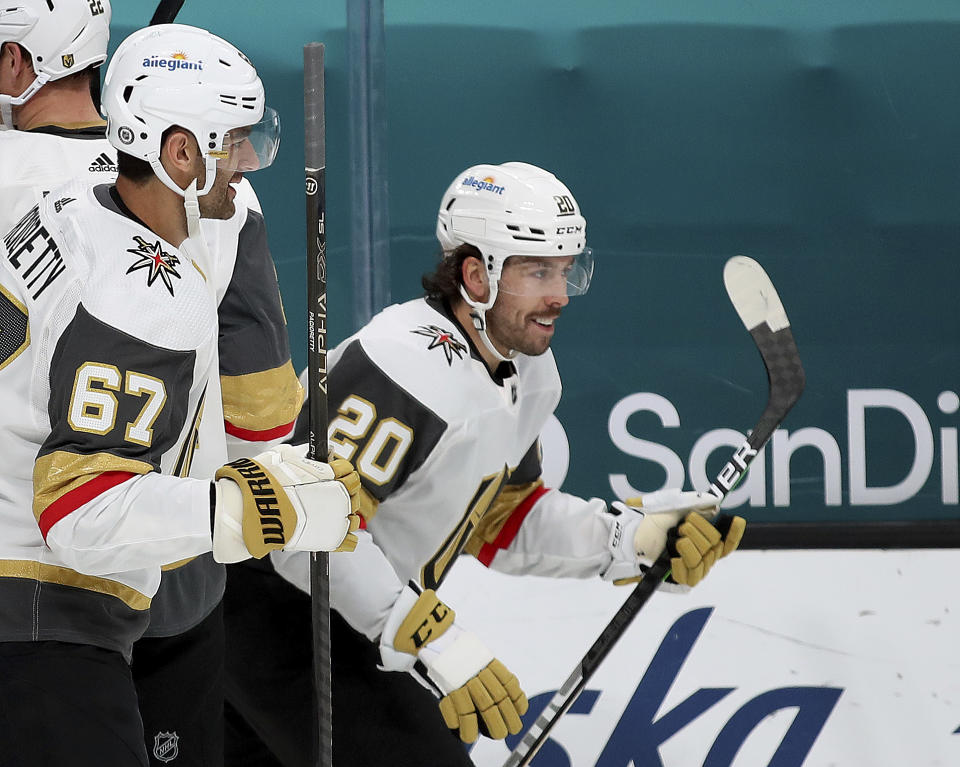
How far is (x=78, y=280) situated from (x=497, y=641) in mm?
1595

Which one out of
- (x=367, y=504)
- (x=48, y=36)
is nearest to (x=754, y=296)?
(x=367, y=504)

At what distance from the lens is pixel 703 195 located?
345 centimetres

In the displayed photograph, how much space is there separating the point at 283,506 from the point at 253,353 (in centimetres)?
64

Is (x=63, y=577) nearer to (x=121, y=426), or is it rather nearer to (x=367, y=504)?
(x=121, y=426)

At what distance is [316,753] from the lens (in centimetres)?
211

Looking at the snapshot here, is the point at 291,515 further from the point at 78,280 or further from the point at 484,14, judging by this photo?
the point at 484,14

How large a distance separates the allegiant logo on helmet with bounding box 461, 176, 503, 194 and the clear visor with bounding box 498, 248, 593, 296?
118 millimetres

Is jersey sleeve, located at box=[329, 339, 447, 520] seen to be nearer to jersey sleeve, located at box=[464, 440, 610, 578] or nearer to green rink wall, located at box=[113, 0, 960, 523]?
jersey sleeve, located at box=[464, 440, 610, 578]

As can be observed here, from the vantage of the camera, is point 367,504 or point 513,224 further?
point 513,224

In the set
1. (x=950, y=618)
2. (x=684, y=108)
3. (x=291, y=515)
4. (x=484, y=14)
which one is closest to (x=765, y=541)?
(x=950, y=618)

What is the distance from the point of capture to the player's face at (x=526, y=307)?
240 centimetres

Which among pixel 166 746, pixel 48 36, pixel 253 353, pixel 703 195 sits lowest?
pixel 166 746

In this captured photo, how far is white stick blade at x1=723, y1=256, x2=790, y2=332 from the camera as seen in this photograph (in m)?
2.55

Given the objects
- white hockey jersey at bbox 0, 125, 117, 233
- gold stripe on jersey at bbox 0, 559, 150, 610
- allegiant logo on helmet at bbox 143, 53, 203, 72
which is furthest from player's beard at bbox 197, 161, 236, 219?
gold stripe on jersey at bbox 0, 559, 150, 610
